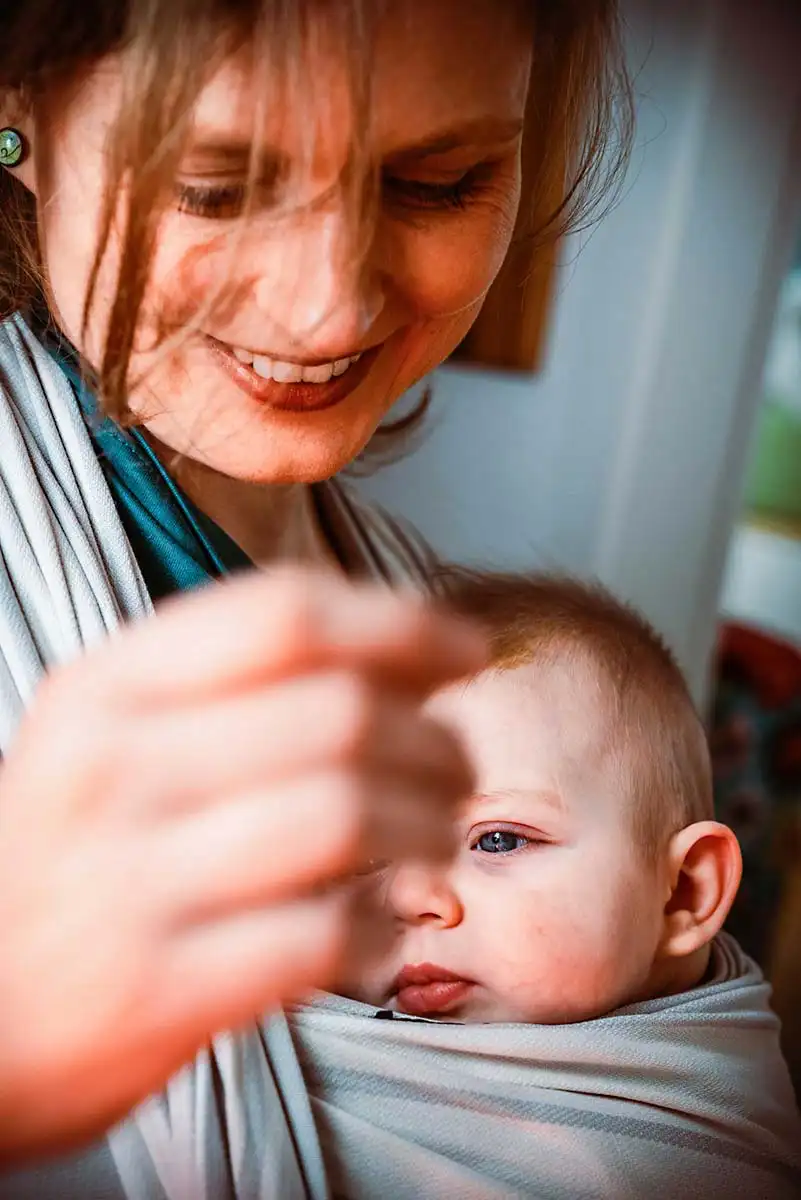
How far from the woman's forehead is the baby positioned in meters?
0.28

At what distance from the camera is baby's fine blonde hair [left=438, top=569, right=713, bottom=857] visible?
1.94 feet

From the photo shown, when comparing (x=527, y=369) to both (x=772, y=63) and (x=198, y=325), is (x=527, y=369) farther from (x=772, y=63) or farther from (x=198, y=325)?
(x=198, y=325)

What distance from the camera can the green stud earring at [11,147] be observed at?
1.49ft

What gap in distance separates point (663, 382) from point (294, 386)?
0.68 metres

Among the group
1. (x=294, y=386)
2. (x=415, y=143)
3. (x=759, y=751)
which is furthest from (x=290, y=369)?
(x=759, y=751)

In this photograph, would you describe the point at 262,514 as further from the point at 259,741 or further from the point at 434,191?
the point at 259,741

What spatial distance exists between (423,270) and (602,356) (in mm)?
631

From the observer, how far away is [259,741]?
0.89ft

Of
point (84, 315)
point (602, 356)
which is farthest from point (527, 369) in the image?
point (84, 315)

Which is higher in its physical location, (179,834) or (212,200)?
(212,200)

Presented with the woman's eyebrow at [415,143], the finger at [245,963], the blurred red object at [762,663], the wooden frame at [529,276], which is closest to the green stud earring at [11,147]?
the woman's eyebrow at [415,143]

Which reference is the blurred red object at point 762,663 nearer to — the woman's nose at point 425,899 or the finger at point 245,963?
the woman's nose at point 425,899

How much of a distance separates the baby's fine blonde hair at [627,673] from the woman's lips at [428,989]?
0.41 feet

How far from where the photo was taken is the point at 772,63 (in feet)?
2.94
